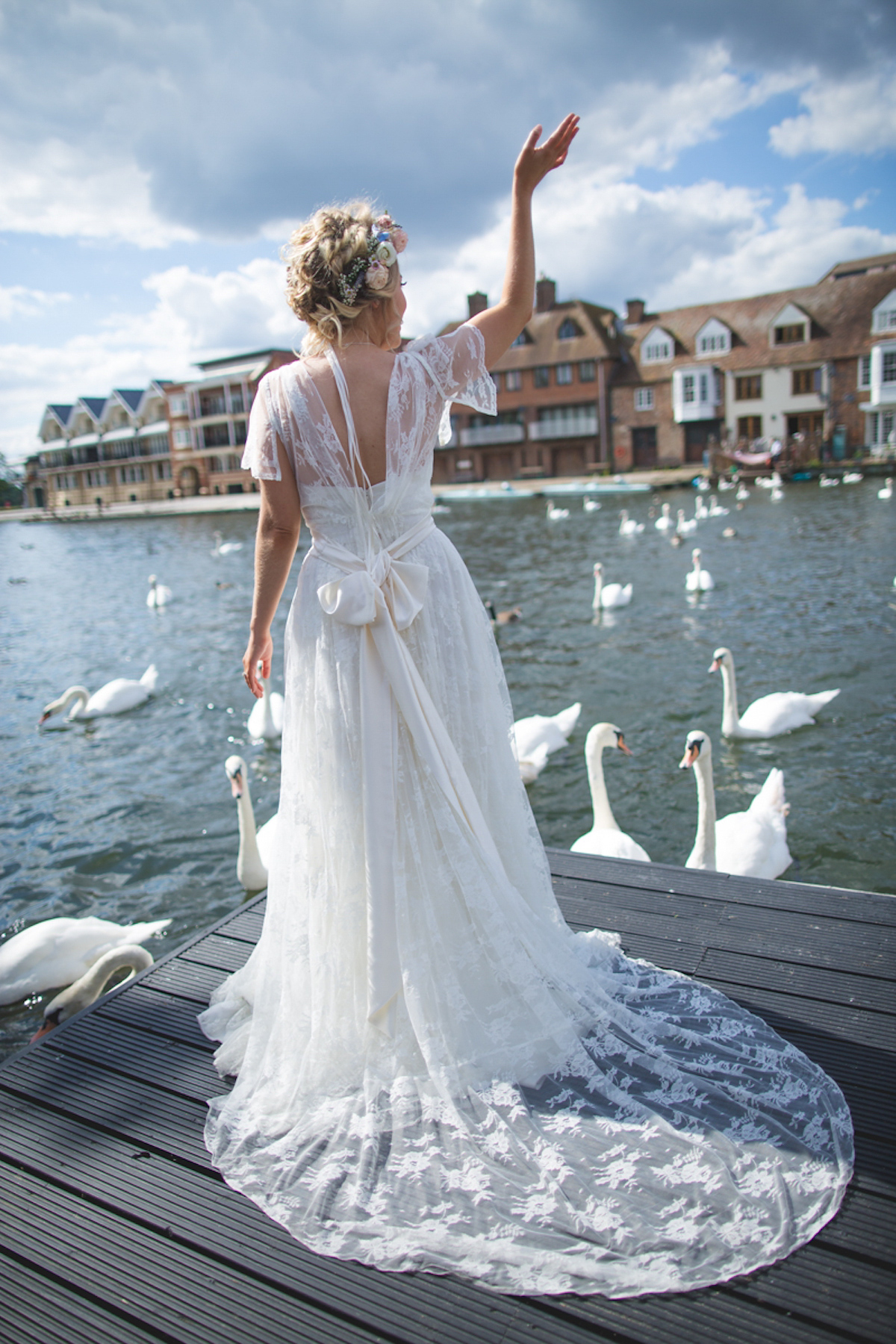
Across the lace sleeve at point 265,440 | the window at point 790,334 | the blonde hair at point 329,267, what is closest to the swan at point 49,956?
the lace sleeve at point 265,440

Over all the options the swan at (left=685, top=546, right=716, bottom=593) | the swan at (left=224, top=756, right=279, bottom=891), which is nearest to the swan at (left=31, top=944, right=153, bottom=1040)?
the swan at (left=224, top=756, right=279, bottom=891)

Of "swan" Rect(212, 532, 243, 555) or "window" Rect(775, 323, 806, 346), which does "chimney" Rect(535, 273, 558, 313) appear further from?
"swan" Rect(212, 532, 243, 555)

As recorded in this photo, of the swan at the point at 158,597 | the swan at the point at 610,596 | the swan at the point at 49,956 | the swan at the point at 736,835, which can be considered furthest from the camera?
the swan at the point at 158,597

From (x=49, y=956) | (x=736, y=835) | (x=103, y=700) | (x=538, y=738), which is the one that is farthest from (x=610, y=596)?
(x=49, y=956)

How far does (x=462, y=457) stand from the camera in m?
54.7

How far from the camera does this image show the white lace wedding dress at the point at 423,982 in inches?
78.5

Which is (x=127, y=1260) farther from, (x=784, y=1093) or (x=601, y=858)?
(x=601, y=858)

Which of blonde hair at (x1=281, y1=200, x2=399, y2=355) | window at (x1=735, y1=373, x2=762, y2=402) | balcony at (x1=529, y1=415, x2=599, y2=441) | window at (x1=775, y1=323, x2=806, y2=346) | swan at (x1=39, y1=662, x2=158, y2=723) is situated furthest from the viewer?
balcony at (x1=529, y1=415, x2=599, y2=441)

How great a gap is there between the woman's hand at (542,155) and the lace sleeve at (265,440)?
2.85 feet

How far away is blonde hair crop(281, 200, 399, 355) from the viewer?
210 cm

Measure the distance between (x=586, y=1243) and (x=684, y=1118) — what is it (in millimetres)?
428

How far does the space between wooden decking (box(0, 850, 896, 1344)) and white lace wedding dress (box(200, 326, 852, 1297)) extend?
0.10 m

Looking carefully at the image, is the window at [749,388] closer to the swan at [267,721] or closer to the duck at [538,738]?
the duck at [538,738]

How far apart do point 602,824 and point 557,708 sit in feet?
15.3
